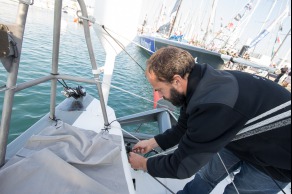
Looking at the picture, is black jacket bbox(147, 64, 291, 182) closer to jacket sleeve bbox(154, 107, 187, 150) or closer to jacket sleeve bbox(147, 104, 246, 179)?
jacket sleeve bbox(147, 104, 246, 179)

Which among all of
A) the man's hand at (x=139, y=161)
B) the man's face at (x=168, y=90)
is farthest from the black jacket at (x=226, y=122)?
the man's hand at (x=139, y=161)

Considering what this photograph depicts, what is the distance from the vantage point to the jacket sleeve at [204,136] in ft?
3.71

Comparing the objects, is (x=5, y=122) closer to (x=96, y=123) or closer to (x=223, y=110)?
(x=96, y=123)

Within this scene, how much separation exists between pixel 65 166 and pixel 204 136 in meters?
0.80

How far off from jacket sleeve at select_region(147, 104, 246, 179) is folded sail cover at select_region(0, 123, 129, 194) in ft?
1.29

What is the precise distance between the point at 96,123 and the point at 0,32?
4.32 ft

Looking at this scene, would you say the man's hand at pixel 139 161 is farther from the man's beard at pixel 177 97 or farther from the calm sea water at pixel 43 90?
the calm sea water at pixel 43 90

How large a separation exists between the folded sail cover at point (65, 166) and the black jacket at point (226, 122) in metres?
0.39

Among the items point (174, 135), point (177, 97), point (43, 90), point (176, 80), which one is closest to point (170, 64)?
point (176, 80)

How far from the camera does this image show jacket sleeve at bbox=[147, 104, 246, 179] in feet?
3.71

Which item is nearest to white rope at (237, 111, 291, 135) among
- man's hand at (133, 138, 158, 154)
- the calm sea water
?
man's hand at (133, 138, 158, 154)

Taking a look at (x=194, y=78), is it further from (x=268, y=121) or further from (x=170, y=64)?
(x=268, y=121)

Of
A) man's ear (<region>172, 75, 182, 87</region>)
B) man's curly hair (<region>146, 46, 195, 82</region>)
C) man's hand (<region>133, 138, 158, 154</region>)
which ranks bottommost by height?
man's hand (<region>133, 138, 158, 154</region>)

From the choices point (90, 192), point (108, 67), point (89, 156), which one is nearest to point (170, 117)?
point (108, 67)
